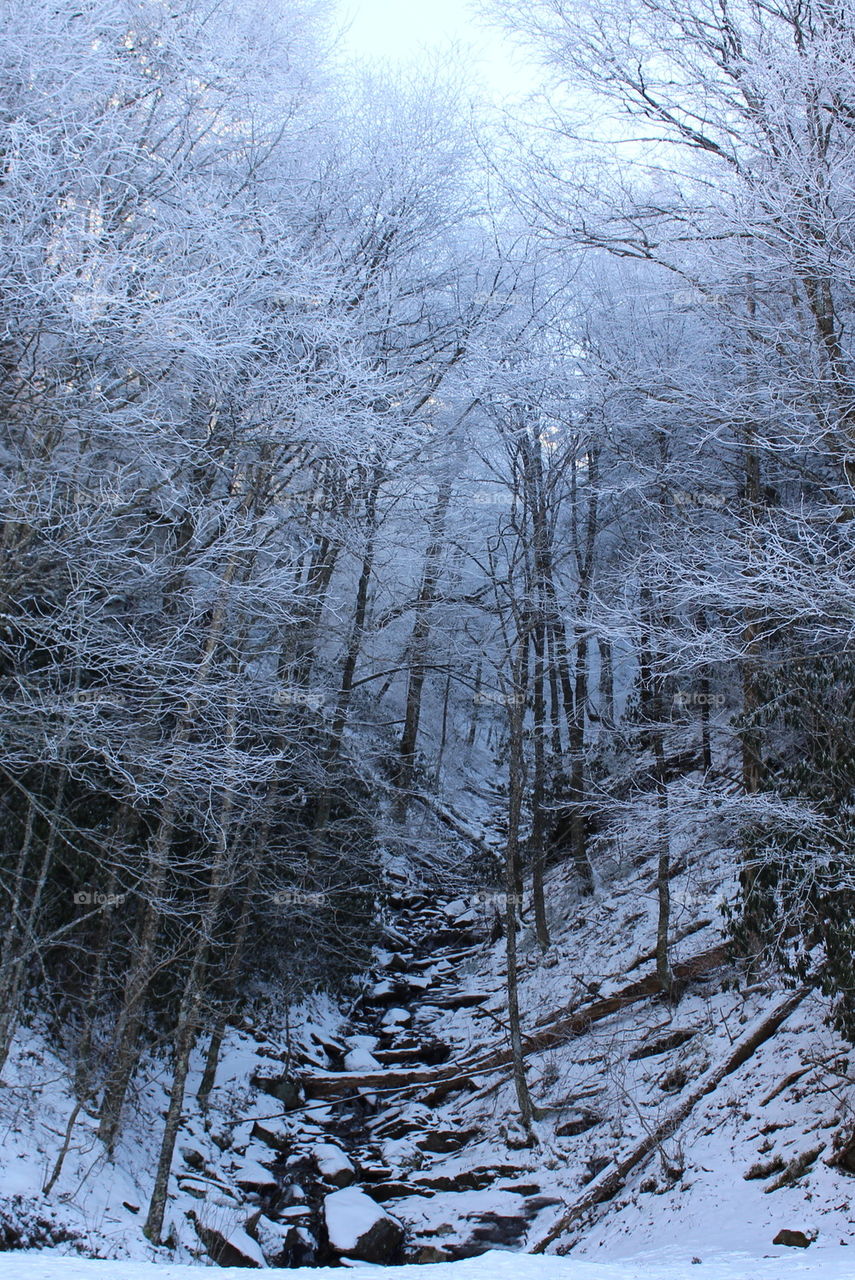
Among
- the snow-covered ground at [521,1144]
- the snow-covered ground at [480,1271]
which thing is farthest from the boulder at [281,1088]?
the snow-covered ground at [480,1271]

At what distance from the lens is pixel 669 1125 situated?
7914mm

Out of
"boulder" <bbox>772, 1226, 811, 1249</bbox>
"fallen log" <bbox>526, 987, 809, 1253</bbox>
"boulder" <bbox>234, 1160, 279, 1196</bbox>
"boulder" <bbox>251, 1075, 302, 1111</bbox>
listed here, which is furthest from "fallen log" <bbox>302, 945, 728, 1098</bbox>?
"boulder" <bbox>772, 1226, 811, 1249</bbox>

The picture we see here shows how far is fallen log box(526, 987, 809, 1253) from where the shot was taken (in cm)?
755

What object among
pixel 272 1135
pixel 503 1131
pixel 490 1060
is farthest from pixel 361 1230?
pixel 490 1060

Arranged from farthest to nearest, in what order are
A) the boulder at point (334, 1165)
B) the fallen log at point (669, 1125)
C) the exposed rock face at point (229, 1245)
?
the boulder at point (334, 1165)
the fallen log at point (669, 1125)
the exposed rock face at point (229, 1245)

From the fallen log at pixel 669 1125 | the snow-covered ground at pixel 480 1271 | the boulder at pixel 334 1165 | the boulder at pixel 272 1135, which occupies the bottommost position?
the boulder at pixel 272 1135

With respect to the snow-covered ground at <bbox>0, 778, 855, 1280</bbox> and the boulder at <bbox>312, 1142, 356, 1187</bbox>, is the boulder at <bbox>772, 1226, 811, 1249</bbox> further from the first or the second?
the boulder at <bbox>312, 1142, 356, 1187</bbox>

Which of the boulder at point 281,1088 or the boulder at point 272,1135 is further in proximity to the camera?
the boulder at point 281,1088

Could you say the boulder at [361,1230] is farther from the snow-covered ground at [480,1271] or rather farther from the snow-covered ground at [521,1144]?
the snow-covered ground at [480,1271]

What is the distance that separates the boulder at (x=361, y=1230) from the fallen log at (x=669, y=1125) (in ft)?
3.93

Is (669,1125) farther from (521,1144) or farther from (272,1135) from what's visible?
(272,1135)

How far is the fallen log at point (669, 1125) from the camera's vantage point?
7547 mm

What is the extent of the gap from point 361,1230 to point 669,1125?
2.87m

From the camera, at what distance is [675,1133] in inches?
307
